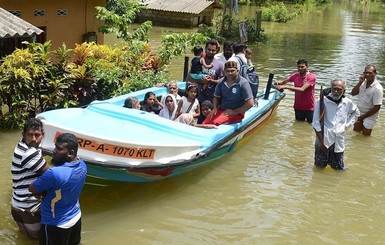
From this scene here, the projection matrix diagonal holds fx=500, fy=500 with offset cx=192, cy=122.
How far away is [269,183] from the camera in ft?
25.4

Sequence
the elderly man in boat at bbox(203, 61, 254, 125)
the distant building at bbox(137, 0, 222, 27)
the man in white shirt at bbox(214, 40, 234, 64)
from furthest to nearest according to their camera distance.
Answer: the distant building at bbox(137, 0, 222, 27) < the man in white shirt at bbox(214, 40, 234, 64) < the elderly man in boat at bbox(203, 61, 254, 125)

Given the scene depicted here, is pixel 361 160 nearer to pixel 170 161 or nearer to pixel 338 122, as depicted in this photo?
pixel 338 122

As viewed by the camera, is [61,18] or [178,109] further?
[61,18]

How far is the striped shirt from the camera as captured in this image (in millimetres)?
4812

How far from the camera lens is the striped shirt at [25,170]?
4.81 m

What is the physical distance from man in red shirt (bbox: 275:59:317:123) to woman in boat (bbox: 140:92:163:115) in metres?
3.16

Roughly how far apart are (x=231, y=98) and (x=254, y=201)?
169 cm

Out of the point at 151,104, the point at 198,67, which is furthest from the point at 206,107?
the point at 198,67

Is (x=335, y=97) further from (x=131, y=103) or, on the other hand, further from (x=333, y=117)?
(x=131, y=103)

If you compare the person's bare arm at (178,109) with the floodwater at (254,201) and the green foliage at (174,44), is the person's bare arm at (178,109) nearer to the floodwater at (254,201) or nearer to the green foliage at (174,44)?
the floodwater at (254,201)

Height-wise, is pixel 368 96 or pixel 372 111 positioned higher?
pixel 368 96

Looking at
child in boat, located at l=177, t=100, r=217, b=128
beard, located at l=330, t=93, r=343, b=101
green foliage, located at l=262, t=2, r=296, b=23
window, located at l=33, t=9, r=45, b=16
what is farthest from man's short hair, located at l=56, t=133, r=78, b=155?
green foliage, located at l=262, t=2, r=296, b=23

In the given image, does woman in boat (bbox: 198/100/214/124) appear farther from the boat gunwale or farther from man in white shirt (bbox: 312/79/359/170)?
man in white shirt (bbox: 312/79/359/170)

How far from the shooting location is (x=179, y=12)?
94.2 ft
